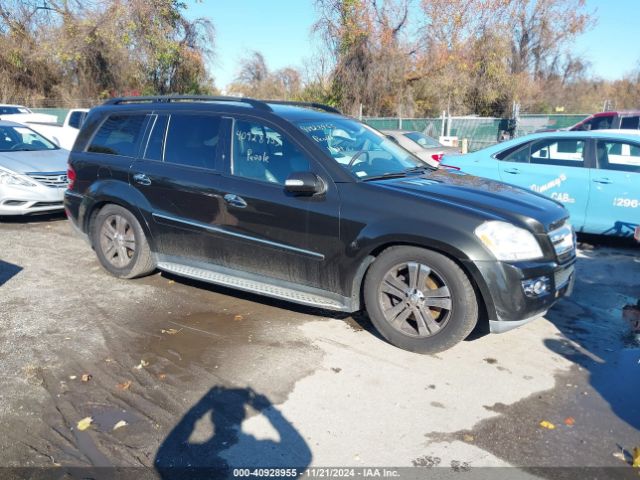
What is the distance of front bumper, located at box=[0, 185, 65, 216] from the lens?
829 centimetres

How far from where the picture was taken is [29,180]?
27.7ft

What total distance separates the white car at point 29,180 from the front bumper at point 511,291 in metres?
7.07

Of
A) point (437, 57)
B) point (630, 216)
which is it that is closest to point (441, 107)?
point (437, 57)

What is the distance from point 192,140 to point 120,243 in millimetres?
1439

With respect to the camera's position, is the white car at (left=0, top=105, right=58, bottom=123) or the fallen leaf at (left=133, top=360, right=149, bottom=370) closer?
the fallen leaf at (left=133, top=360, right=149, bottom=370)

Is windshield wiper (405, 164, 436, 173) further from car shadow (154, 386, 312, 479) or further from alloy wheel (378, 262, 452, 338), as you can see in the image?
→ car shadow (154, 386, 312, 479)

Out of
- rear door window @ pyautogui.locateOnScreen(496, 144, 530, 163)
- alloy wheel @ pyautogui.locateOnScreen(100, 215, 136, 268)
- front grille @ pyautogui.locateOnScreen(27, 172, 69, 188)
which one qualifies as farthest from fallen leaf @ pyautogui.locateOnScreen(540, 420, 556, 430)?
front grille @ pyautogui.locateOnScreen(27, 172, 69, 188)

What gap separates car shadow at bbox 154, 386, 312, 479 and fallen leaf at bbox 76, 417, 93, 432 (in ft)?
1.69

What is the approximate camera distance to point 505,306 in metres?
3.87

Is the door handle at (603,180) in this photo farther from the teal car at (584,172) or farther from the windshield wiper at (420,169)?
the windshield wiper at (420,169)

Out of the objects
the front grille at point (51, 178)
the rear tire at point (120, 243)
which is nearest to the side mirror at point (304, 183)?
the rear tire at point (120, 243)

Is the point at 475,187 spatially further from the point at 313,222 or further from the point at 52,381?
the point at 52,381

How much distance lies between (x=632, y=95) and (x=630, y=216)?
35.7 m

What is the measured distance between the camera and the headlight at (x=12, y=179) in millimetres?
8344
